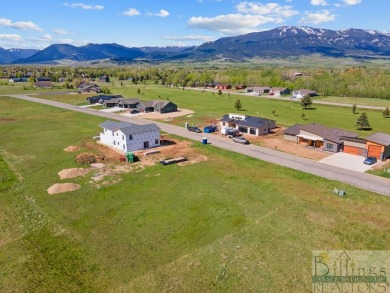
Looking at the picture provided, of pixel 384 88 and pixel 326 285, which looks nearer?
pixel 326 285

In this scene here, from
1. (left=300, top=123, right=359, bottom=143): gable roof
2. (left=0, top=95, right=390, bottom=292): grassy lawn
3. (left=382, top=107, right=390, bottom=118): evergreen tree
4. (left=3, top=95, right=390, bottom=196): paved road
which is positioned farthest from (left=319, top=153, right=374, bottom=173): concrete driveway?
(left=382, top=107, right=390, bottom=118): evergreen tree

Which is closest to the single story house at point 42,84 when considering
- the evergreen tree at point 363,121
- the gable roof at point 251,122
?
the gable roof at point 251,122

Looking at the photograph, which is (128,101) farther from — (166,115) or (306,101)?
(306,101)

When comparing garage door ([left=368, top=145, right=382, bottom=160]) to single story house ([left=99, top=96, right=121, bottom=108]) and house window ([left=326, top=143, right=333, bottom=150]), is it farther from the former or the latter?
single story house ([left=99, top=96, right=121, bottom=108])

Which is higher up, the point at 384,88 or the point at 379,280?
the point at 384,88

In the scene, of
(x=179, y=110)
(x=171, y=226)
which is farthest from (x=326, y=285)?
(x=179, y=110)

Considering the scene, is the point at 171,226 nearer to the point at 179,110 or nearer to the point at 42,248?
the point at 42,248

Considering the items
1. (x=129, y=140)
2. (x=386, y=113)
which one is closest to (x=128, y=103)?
(x=129, y=140)
